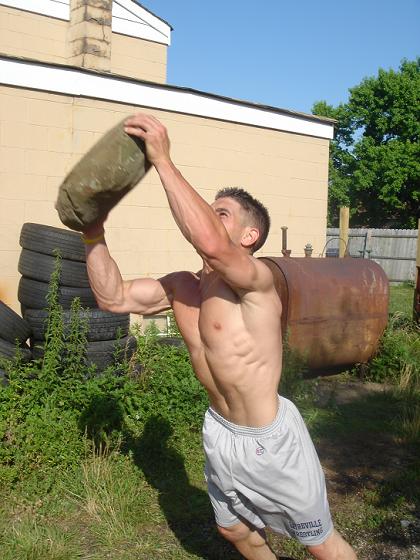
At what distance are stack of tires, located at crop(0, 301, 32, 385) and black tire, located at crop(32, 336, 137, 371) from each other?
143 millimetres

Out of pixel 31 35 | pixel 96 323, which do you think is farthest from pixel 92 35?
pixel 96 323

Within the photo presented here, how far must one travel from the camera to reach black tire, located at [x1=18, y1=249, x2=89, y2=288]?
21.6 feet

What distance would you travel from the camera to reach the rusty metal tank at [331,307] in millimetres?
7098

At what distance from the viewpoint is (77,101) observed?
8.23m

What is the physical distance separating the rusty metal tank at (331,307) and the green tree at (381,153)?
31297 millimetres

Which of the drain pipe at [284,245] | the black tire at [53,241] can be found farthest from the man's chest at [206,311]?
the drain pipe at [284,245]

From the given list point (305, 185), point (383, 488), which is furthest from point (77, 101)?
point (383, 488)

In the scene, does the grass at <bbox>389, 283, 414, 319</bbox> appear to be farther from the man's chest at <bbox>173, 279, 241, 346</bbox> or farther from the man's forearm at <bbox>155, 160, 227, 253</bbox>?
the man's forearm at <bbox>155, 160, 227, 253</bbox>

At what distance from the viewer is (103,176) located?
8.67 feet

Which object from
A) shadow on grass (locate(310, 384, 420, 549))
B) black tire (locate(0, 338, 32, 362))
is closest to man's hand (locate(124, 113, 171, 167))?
shadow on grass (locate(310, 384, 420, 549))

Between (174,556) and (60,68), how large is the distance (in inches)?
245

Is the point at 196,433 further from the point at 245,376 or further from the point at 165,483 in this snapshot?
the point at 245,376

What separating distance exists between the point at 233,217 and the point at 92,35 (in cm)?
843

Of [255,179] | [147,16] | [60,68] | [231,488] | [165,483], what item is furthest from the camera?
[147,16]
